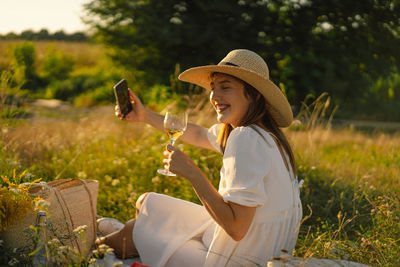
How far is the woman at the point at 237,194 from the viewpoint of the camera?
80.0 inches

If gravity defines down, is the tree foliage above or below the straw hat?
below

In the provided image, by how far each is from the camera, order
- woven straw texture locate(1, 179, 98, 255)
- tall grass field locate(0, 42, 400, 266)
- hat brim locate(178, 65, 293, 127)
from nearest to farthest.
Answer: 1. hat brim locate(178, 65, 293, 127)
2. woven straw texture locate(1, 179, 98, 255)
3. tall grass field locate(0, 42, 400, 266)

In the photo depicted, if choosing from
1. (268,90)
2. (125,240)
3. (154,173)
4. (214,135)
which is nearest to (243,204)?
(268,90)

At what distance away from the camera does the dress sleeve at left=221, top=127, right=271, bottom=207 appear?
200 centimetres

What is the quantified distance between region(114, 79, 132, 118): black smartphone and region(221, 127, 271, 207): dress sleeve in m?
1.16

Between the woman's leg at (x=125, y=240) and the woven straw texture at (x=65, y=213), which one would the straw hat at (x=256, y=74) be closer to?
the woman's leg at (x=125, y=240)

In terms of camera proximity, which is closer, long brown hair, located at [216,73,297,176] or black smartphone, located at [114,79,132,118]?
long brown hair, located at [216,73,297,176]

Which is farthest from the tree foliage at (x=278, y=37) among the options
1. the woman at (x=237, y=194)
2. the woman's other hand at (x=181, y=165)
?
the woman's other hand at (x=181, y=165)

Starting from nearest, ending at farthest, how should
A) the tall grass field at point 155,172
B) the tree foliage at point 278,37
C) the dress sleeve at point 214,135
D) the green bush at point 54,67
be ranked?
the dress sleeve at point 214,135 → the tall grass field at point 155,172 → the tree foliage at point 278,37 → the green bush at point 54,67

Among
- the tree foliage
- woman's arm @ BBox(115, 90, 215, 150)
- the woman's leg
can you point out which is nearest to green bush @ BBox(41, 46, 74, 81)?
the tree foliage

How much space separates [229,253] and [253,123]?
2.43ft

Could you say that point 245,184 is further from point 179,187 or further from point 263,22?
point 263,22

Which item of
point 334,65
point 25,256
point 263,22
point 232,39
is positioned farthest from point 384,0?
point 25,256

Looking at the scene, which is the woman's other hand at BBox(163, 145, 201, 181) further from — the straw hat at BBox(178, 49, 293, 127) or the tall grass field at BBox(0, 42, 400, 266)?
the tall grass field at BBox(0, 42, 400, 266)
